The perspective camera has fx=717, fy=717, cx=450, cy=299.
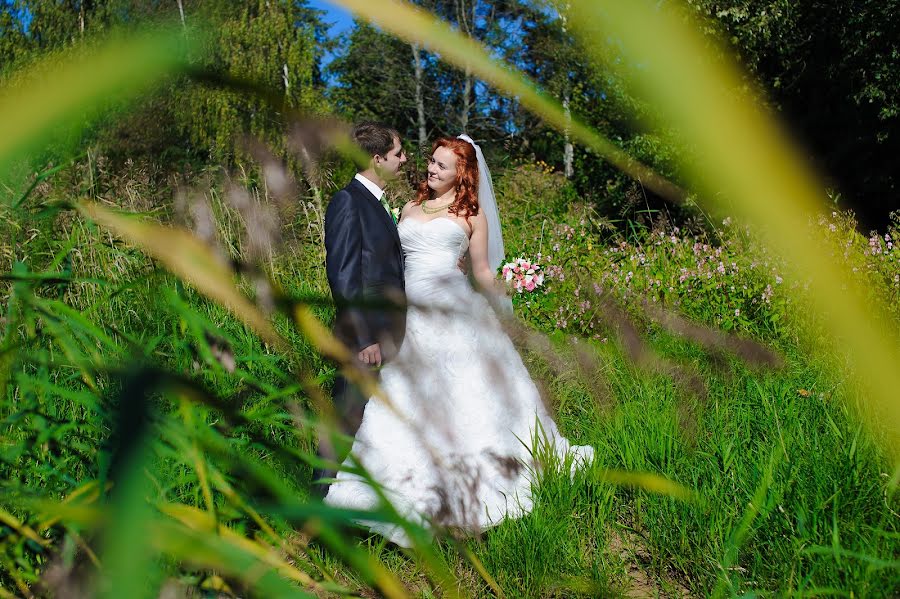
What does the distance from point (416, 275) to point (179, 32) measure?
296 centimetres

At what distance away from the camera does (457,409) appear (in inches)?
113

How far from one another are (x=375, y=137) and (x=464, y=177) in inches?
21.5

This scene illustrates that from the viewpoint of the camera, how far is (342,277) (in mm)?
2666

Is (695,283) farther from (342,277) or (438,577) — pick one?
(438,577)

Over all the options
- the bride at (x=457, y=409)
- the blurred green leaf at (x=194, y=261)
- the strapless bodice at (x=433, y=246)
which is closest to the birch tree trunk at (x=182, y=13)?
the blurred green leaf at (x=194, y=261)

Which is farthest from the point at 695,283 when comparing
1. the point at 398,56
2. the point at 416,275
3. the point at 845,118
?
the point at 398,56

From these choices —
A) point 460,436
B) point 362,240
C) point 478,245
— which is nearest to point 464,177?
point 478,245

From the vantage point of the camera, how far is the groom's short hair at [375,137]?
2.88 meters

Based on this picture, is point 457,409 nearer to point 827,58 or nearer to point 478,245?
point 478,245

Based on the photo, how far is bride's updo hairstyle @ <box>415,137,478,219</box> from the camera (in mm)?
3258

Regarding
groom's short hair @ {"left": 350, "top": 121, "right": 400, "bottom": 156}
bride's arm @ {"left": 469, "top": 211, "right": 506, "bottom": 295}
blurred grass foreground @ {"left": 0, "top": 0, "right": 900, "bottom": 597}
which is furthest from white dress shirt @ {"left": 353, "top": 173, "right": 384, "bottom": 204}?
blurred grass foreground @ {"left": 0, "top": 0, "right": 900, "bottom": 597}

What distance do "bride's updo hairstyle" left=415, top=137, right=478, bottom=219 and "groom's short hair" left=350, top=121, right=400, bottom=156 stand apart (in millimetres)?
389

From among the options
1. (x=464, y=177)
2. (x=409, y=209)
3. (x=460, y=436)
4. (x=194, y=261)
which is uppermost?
(x=194, y=261)

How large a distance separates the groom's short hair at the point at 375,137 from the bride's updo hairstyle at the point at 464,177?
389 mm
